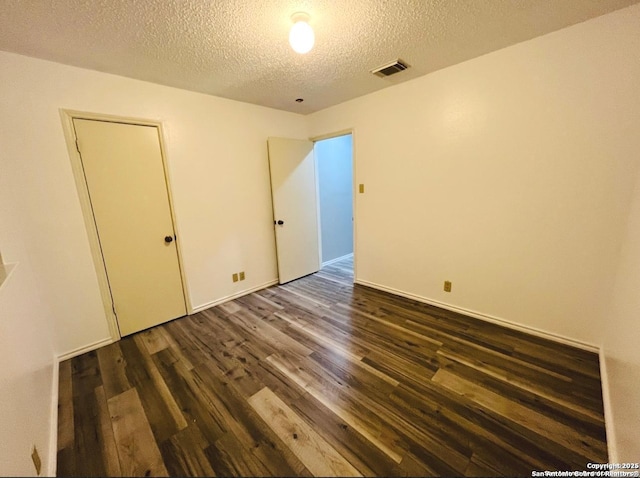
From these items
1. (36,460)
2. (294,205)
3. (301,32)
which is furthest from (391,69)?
(36,460)

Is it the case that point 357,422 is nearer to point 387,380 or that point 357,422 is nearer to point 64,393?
point 387,380

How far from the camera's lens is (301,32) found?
1.52m

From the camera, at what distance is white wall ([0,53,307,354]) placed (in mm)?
1847

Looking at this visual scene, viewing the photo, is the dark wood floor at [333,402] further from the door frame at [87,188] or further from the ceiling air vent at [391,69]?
the ceiling air vent at [391,69]

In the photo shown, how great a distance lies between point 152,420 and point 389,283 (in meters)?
2.51

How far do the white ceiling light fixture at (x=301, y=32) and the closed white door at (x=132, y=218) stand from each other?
164cm

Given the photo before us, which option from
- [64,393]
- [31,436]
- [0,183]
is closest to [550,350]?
[31,436]

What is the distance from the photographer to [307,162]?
362 centimetres

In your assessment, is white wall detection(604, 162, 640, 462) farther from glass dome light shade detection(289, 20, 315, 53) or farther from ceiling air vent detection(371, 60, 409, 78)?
glass dome light shade detection(289, 20, 315, 53)

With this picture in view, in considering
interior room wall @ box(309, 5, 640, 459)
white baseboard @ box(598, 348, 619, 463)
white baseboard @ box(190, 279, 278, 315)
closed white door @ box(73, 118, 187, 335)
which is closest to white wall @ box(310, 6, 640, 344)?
interior room wall @ box(309, 5, 640, 459)

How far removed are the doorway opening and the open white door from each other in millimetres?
288

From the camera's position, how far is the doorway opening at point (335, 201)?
4121mm

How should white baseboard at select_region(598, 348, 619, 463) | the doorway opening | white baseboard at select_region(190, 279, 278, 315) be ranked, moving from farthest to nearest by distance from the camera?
the doorway opening
white baseboard at select_region(190, 279, 278, 315)
white baseboard at select_region(598, 348, 619, 463)

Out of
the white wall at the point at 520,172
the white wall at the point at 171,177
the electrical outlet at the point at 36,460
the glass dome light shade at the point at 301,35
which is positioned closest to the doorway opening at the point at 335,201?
the white wall at the point at 171,177
